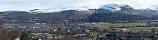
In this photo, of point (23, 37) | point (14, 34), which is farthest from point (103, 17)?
point (23, 37)

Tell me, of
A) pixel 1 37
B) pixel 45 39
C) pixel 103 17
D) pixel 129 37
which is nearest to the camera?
pixel 1 37

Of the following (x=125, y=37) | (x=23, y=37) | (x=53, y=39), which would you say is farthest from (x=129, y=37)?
(x=23, y=37)

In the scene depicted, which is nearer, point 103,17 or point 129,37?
point 129,37

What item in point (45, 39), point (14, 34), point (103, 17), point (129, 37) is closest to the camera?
point (14, 34)

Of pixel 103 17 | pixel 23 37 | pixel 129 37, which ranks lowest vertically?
pixel 103 17

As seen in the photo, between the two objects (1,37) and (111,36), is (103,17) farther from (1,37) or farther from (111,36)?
(1,37)

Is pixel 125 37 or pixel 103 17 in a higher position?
pixel 125 37

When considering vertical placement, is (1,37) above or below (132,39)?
above

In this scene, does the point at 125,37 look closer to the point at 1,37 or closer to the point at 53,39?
the point at 53,39

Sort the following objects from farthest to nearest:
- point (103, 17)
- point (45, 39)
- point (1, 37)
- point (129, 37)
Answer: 1. point (103, 17)
2. point (129, 37)
3. point (45, 39)
4. point (1, 37)
